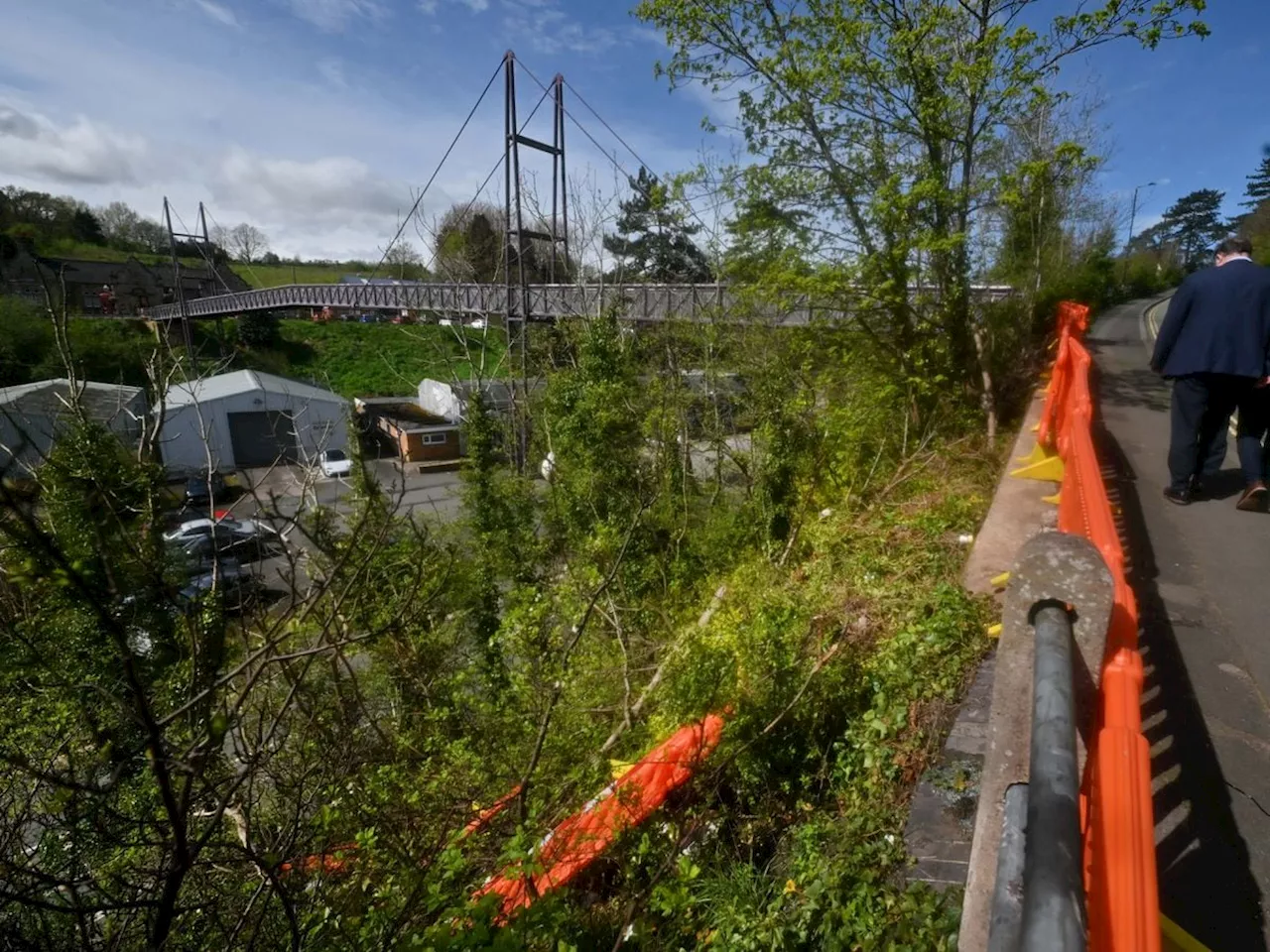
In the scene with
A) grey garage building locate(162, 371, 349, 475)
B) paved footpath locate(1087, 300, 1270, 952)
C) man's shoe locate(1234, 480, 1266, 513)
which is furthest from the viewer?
grey garage building locate(162, 371, 349, 475)

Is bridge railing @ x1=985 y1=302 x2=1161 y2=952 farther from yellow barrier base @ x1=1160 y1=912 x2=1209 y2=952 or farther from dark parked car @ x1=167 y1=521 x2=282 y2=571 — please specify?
dark parked car @ x1=167 y1=521 x2=282 y2=571

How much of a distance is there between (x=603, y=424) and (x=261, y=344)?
44876mm

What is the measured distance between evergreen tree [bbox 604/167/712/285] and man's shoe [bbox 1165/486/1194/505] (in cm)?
1415

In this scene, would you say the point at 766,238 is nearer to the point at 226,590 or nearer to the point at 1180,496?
the point at 1180,496

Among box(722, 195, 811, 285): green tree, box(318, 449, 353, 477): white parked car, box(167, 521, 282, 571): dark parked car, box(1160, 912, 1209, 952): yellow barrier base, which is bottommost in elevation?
box(318, 449, 353, 477): white parked car

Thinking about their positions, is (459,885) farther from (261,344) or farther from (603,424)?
(261,344)

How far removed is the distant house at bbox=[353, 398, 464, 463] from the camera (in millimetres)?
31391

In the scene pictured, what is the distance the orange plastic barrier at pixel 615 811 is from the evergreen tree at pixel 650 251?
49.2ft

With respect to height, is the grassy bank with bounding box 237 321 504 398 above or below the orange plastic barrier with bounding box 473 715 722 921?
above

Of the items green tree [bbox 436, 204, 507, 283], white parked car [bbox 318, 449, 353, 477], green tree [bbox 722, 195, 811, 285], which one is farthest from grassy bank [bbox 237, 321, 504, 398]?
green tree [bbox 722, 195, 811, 285]

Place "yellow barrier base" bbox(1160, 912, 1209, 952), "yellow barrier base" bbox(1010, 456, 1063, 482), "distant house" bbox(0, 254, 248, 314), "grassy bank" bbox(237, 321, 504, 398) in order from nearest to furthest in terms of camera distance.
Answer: "yellow barrier base" bbox(1160, 912, 1209, 952)
"yellow barrier base" bbox(1010, 456, 1063, 482)
"grassy bank" bbox(237, 321, 504, 398)
"distant house" bbox(0, 254, 248, 314)

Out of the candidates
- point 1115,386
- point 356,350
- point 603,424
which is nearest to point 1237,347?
point 1115,386

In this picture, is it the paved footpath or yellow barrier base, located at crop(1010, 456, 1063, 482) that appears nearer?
the paved footpath

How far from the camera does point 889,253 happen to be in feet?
23.5
